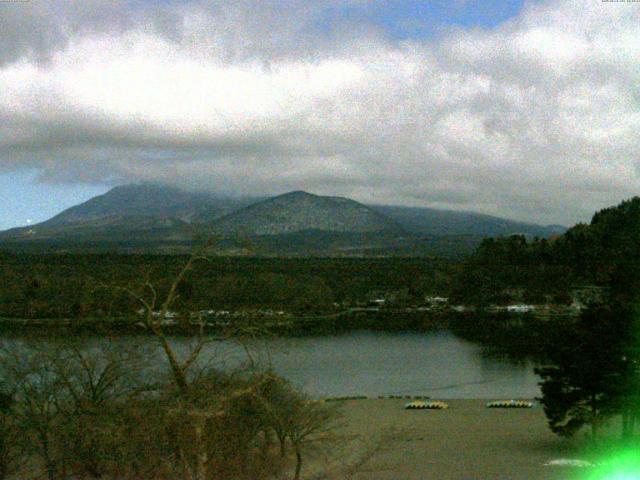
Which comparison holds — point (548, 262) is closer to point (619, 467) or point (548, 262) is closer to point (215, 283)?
point (215, 283)

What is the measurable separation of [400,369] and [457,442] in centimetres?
2016

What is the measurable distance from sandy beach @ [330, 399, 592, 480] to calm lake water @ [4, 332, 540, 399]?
12.7 ft

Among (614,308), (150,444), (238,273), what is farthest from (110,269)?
(150,444)

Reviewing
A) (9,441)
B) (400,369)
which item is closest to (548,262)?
(400,369)

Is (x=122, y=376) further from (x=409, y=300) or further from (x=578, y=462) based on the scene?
(x=409, y=300)

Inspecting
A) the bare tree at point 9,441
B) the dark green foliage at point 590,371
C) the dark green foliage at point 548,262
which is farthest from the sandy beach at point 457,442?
the dark green foliage at point 548,262

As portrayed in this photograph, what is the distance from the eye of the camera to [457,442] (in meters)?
21.0

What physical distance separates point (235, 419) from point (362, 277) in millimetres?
78340

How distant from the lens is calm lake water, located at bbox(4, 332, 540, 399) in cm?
3397

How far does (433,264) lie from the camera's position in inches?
4112

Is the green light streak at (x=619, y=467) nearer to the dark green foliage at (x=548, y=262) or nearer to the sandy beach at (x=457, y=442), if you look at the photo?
the sandy beach at (x=457, y=442)

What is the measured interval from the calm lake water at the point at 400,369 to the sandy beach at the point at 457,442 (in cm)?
388

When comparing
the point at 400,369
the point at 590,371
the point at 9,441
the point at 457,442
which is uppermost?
the point at 9,441

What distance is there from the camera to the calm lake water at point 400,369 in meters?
34.0
